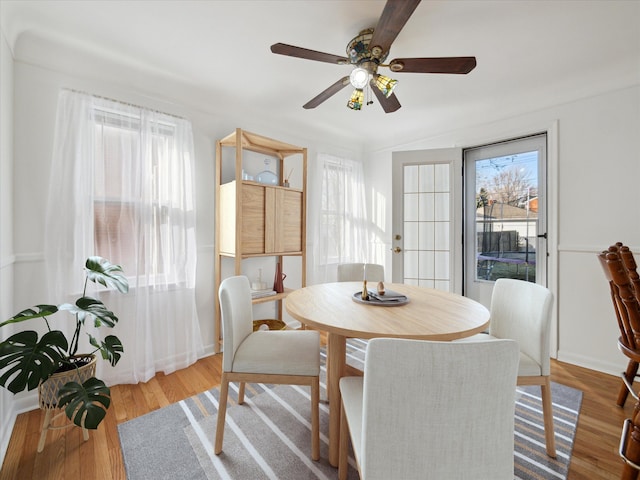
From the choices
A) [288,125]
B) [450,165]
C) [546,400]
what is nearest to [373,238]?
[450,165]

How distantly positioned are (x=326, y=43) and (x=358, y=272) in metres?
1.91

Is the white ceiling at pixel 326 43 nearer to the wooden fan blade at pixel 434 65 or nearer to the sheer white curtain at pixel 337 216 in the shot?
the wooden fan blade at pixel 434 65

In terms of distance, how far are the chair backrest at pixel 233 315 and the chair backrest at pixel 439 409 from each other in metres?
0.93

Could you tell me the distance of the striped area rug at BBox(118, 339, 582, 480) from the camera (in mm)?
1442

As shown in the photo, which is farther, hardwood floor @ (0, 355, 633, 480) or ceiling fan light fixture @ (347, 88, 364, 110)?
ceiling fan light fixture @ (347, 88, 364, 110)

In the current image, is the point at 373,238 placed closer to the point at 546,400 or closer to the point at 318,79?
the point at 318,79

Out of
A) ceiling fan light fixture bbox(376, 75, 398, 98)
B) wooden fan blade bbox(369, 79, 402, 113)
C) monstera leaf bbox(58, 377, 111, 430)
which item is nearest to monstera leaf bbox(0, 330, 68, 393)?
monstera leaf bbox(58, 377, 111, 430)

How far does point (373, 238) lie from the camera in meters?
4.23

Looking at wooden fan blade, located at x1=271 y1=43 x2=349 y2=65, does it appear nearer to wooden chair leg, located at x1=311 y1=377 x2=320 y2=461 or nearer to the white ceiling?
the white ceiling

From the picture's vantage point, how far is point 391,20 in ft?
4.43

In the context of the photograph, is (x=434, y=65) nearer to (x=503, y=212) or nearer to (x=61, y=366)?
(x=503, y=212)

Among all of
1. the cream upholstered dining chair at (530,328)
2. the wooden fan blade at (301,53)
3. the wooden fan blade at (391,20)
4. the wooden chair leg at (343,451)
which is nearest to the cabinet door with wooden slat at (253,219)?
the wooden fan blade at (301,53)

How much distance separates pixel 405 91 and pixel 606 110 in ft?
5.44

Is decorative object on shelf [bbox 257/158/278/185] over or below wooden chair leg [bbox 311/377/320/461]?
over
